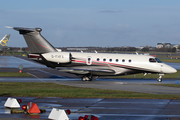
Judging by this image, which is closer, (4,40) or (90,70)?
(90,70)

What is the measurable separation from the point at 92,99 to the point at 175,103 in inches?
218

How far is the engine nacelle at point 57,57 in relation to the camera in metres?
31.1

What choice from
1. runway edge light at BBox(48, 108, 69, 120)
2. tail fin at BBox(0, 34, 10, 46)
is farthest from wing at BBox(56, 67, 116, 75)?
tail fin at BBox(0, 34, 10, 46)

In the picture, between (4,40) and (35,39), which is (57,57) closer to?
(35,39)

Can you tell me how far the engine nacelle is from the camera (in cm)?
3109

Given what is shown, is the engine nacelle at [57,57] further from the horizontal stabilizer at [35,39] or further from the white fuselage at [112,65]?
the horizontal stabilizer at [35,39]

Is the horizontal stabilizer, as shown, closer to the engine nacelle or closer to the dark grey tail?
the dark grey tail

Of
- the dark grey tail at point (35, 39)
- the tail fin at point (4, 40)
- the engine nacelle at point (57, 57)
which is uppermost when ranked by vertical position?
the tail fin at point (4, 40)

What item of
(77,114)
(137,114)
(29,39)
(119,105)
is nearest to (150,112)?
(137,114)

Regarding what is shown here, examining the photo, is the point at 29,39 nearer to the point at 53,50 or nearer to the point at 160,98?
the point at 53,50

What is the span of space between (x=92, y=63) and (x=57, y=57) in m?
4.14

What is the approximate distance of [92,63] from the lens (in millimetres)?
31766

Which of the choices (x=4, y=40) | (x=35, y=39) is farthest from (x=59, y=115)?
(x=4, y=40)

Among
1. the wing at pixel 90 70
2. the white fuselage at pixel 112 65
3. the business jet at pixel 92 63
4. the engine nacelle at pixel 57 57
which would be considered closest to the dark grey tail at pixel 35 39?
the business jet at pixel 92 63
